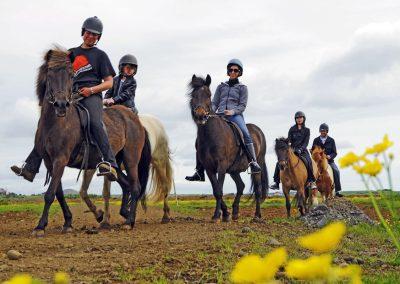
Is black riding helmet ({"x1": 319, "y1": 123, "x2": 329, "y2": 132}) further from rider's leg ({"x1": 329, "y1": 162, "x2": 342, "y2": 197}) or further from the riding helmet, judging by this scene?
the riding helmet

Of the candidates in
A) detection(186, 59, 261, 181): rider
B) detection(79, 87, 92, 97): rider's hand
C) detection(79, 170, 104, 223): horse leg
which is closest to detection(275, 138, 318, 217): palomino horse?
detection(186, 59, 261, 181): rider

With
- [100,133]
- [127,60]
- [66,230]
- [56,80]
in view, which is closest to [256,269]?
[56,80]

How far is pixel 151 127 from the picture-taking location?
12.4 metres

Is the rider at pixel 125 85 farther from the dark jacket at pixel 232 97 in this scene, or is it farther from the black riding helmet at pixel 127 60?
the dark jacket at pixel 232 97

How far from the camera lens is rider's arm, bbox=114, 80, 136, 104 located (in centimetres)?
1137

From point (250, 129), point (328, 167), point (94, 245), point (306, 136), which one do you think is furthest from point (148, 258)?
point (328, 167)

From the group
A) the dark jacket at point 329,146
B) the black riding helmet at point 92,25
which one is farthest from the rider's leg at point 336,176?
the black riding helmet at point 92,25

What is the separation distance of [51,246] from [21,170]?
2.02m

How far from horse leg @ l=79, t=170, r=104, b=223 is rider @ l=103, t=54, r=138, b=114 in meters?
1.50

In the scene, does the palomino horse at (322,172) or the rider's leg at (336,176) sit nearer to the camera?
the palomino horse at (322,172)

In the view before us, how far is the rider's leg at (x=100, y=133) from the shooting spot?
9.05 metres

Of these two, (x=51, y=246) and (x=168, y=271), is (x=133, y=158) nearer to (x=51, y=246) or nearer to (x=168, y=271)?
(x=51, y=246)

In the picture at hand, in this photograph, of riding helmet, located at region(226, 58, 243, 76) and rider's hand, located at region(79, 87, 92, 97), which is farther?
riding helmet, located at region(226, 58, 243, 76)

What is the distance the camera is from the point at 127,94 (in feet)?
37.3
